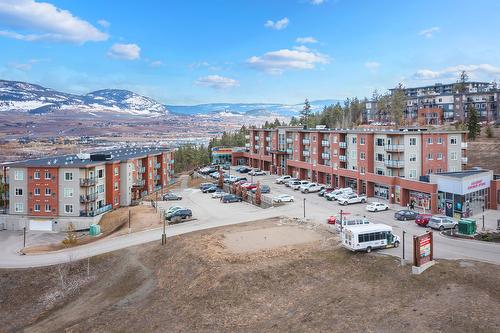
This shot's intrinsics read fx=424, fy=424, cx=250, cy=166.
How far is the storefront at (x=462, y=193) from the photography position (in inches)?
1989

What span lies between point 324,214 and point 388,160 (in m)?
16.9

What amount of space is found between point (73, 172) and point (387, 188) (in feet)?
154

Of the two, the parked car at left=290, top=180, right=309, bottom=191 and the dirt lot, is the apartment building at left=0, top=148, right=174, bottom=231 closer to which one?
the dirt lot

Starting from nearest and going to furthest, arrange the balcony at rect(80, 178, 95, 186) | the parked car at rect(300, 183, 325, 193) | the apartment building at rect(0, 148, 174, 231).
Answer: the balcony at rect(80, 178, 95, 186), the apartment building at rect(0, 148, 174, 231), the parked car at rect(300, 183, 325, 193)

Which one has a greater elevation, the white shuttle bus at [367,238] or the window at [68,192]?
the window at [68,192]

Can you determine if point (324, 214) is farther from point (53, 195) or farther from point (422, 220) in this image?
point (53, 195)

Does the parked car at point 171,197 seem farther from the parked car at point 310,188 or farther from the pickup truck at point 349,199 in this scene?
the pickup truck at point 349,199

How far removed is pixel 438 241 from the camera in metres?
40.0

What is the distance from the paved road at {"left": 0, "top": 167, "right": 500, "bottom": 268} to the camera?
121ft

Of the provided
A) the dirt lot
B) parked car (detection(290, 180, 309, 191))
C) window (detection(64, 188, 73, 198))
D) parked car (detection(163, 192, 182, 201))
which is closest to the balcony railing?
window (detection(64, 188, 73, 198))

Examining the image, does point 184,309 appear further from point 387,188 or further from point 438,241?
point 387,188

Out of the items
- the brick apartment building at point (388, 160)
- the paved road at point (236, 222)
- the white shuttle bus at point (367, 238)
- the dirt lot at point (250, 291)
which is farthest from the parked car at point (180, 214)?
the brick apartment building at point (388, 160)

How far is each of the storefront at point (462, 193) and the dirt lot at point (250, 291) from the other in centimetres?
1784

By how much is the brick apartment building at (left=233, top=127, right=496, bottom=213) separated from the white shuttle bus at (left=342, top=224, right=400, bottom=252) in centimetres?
1873
